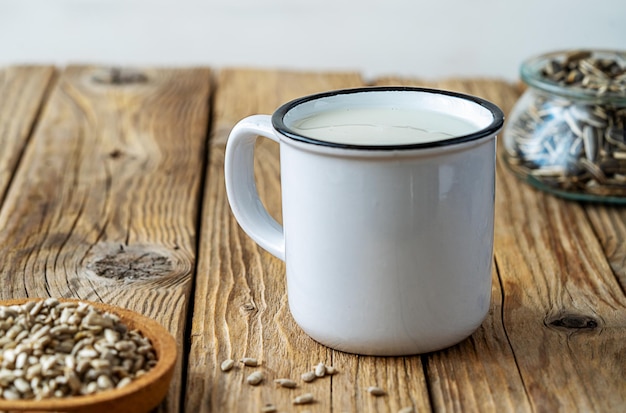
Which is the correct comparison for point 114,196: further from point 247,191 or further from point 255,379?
point 255,379

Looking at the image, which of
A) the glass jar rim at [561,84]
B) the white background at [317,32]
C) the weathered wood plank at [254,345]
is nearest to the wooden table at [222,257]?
the weathered wood plank at [254,345]

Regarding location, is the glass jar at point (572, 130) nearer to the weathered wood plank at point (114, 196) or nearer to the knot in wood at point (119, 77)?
the weathered wood plank at point (114, 196)

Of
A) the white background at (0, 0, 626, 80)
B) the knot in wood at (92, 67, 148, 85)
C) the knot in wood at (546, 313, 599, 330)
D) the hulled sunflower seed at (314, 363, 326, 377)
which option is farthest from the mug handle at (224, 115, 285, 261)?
the white background at (0, 0, 626, 80)

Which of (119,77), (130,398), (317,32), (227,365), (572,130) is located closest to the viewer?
(130,398)

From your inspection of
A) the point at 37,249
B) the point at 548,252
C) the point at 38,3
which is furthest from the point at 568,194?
the point at 38,3

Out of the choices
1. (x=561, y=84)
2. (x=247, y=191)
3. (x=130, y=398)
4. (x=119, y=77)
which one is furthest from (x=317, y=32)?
(x=130, y=398)

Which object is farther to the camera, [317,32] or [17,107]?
[317,32]

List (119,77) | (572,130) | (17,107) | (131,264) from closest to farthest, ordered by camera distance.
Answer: (131,264) < (572,130) < (17,107) < (119,77)

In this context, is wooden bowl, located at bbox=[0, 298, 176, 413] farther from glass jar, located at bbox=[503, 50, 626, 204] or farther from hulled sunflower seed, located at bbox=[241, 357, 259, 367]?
glass jar, located at bbox=[503, 50, 626, 204]
